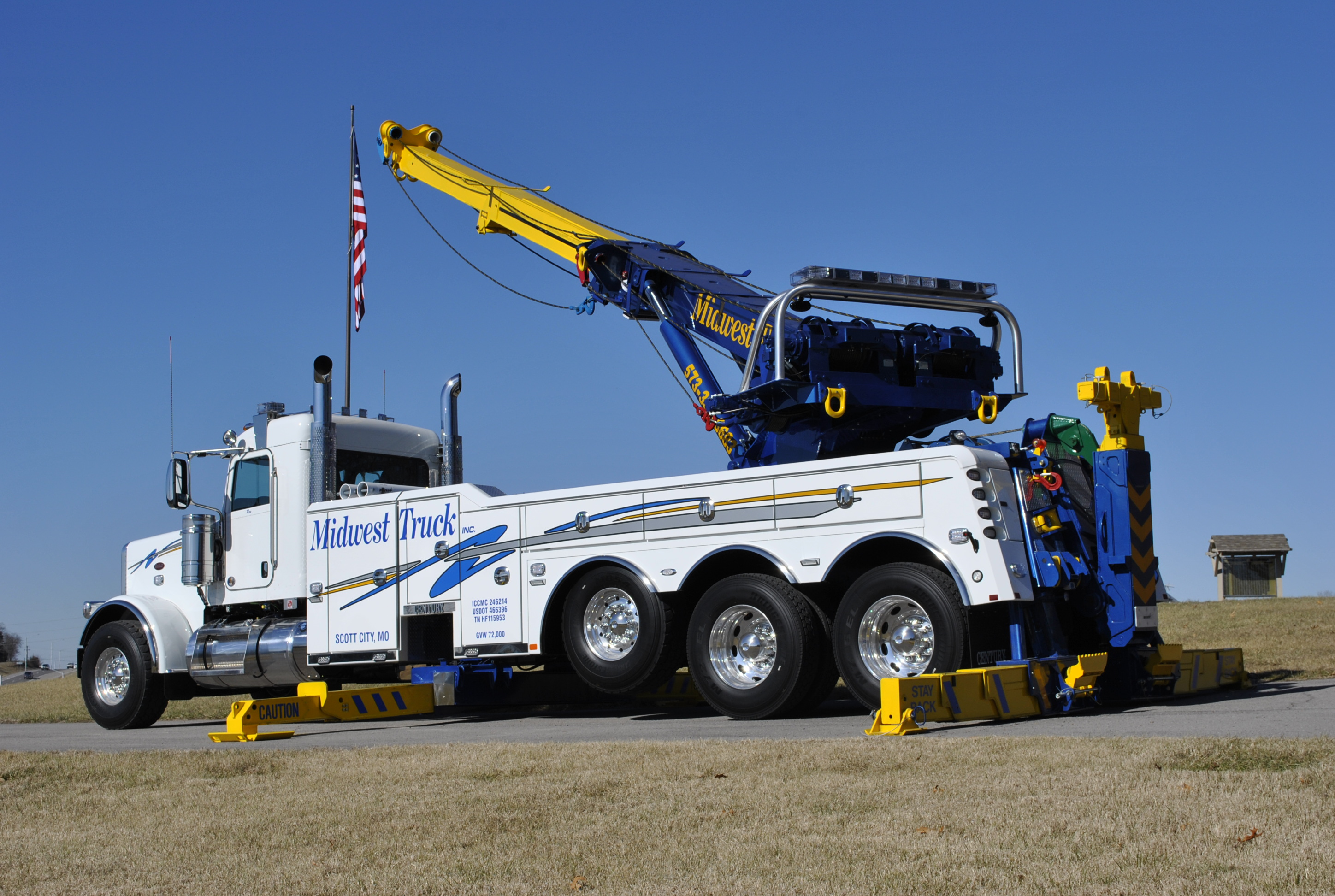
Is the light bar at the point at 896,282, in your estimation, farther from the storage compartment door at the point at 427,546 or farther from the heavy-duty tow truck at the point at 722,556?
the storage compartment door at the point at 427,546

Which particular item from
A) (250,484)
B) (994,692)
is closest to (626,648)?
(994,692)

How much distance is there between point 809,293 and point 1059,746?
5.40m

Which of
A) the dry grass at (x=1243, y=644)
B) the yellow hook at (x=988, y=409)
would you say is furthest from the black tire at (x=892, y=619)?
the dry grass at (x=1243, y=644)

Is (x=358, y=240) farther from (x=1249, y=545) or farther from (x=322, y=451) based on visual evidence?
(x=1249, y=545)

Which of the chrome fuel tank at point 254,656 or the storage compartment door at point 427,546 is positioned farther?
the chrome fuel tank at point 254,656

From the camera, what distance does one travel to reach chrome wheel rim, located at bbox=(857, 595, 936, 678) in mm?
10375

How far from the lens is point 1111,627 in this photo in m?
10.7

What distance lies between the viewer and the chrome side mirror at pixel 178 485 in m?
14.5

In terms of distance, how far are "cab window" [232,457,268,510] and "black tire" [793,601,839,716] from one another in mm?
6823

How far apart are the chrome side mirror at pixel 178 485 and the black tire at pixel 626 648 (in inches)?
192

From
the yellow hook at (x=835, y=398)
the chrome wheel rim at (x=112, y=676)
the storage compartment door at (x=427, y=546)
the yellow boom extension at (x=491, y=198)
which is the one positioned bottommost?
the chrome wheel rim at (x=112, y=676)

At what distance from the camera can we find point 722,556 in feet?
37.5

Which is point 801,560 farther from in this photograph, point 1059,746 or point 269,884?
point 269,884

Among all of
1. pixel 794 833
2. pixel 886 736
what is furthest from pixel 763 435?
pixel 794 833
